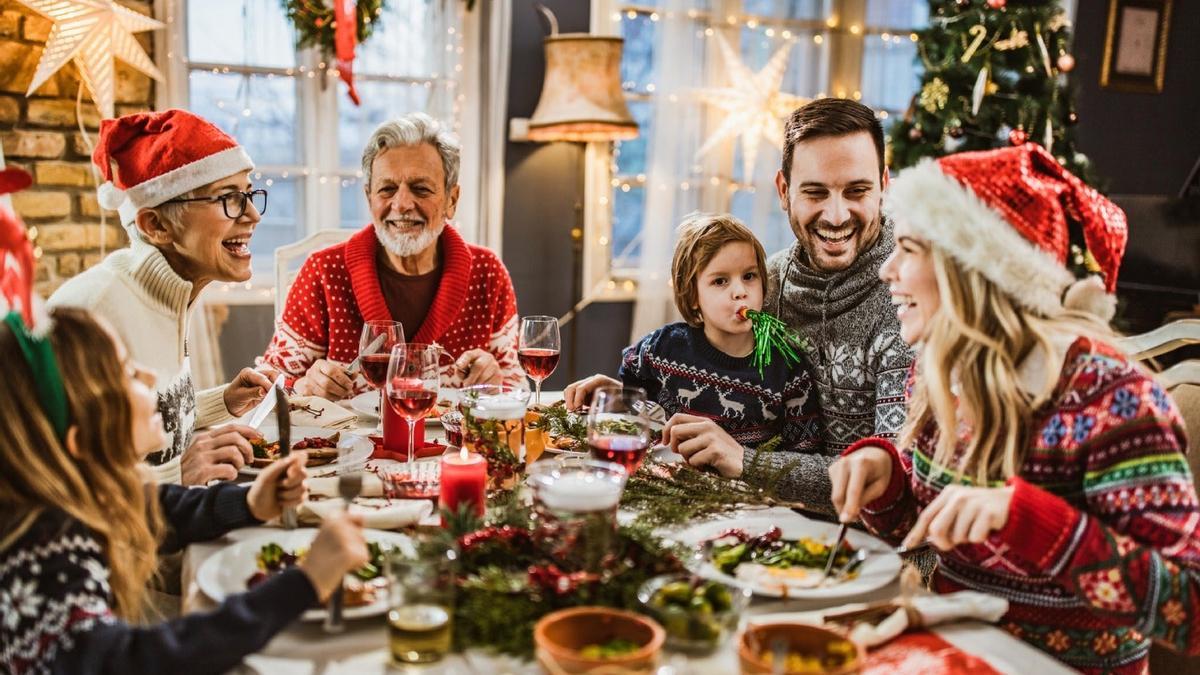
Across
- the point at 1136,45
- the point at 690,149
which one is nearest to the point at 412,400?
the point at 690,149

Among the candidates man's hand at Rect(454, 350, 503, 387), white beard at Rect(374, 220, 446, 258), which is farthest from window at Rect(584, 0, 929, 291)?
man's hand at Rect(454, 350, 503, 387)

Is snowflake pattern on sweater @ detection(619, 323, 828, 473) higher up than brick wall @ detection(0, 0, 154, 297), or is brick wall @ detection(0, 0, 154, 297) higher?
brick wall @ detection(0, 0, 154, 297)

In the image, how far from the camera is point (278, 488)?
1369 millimetres

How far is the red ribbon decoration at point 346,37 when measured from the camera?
3.92 m

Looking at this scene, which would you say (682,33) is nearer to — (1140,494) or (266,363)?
(266,363)

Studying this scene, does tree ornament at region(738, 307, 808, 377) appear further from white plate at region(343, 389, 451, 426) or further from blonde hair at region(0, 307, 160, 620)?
blonde hair at region(0, 307, 160, 620)

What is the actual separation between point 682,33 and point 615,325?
4.93ft

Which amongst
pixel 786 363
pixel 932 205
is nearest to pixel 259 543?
pixel 932 205

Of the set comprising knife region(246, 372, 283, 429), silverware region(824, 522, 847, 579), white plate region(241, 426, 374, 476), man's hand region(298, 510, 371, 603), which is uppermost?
man's hand region(298, 510, 371, 603)

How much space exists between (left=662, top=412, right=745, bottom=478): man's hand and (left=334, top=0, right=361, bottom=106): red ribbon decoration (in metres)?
2.78

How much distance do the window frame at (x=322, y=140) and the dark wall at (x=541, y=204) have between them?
0.66ft

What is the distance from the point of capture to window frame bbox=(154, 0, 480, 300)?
4.30 metres

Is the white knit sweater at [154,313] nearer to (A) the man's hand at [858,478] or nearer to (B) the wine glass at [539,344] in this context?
(B) the wine glass at [539,344]

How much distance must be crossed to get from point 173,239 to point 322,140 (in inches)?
93.4
